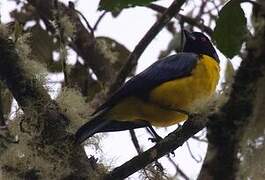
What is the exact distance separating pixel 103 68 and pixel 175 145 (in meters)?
1.95

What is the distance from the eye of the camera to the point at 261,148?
174cm

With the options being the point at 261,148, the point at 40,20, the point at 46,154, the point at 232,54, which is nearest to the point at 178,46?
the point at 40,20

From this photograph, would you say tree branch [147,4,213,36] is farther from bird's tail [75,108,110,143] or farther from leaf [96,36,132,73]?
bird's tail [75,108,110,143]

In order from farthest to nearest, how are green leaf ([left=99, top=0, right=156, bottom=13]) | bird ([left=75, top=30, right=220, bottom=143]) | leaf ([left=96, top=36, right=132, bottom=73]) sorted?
leaf ([left=96, top=36, right=132, bottom=73]), bird ([left=75, top=30, right=220, bottom=143]), green leaf ([left=99, top=0, right=156, bottom=13])

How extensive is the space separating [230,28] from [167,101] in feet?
4.46

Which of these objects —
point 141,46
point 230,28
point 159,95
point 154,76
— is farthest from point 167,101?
point 230,28

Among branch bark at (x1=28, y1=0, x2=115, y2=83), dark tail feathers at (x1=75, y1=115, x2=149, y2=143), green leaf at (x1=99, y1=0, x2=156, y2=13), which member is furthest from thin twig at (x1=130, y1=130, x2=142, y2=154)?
green leaf at (x1=99, y1=0, x2=156, y2=13)

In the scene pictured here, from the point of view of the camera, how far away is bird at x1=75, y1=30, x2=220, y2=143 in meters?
3.39

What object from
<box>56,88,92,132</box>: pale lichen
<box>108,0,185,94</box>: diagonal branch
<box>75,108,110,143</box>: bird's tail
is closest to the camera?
<box>75,108,110,143</box>: bird's tail

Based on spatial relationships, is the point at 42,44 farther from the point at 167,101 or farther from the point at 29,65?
the point at 29,65

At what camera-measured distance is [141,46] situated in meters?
3.91

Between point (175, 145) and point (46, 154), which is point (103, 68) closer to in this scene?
point (46, 154)

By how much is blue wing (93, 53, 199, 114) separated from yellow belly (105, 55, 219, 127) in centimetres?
3

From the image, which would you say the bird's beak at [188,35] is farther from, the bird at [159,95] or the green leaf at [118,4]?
the green leaf at [118,4]
